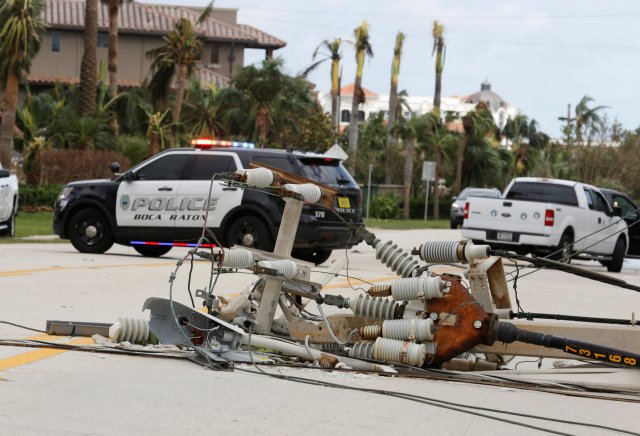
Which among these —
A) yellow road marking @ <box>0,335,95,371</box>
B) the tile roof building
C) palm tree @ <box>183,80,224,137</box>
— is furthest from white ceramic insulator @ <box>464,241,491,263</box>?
the tile roof building

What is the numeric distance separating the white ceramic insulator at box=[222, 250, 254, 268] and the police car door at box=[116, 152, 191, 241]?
12.9m

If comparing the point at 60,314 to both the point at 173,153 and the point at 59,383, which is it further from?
the point at 173,153

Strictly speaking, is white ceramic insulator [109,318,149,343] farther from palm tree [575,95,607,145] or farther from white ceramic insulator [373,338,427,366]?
palm tree [575,95,607,145]

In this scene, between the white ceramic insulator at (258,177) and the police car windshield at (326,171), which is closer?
the white ceramic insulator at (258,177)

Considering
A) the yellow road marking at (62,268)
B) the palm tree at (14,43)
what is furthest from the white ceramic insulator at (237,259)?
the palm tree at (14,43)

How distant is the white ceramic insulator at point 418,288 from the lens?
8875 mm

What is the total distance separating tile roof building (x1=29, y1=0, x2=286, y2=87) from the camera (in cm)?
7650

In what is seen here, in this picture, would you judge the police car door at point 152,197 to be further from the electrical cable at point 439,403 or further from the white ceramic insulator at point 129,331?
the electrical cable at point 439,403

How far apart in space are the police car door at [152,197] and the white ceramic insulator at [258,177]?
41.8ft

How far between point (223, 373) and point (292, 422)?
5.57 feet

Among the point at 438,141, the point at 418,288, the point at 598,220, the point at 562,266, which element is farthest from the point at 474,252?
the point at 438,141

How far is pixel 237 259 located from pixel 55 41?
70.1 m

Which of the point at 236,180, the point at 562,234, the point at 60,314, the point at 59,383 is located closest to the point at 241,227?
the point at 562,234

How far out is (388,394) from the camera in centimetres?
822
